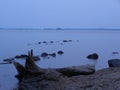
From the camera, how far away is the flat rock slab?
1462cm

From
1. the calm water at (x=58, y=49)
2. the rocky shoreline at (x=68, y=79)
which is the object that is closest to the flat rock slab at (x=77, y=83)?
the rocky shoreline at (x=68, y=79)

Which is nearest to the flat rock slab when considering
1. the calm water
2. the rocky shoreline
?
the rocky shoreline

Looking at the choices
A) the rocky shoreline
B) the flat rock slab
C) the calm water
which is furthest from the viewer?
the calm water

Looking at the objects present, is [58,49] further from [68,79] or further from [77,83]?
[77,83]

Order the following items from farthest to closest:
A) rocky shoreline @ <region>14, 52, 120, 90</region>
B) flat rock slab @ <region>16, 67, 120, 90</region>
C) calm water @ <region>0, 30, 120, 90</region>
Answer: calm water @ <region>0, 30, 120, 90</region> → rocky shoreline @ <region>14, 52, 120, 90</region> → flat rock slab @ <region>16, 67, 120, 90</region>

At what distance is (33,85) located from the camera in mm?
17734

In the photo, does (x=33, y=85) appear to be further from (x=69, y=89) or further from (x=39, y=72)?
(x=69, y=89)

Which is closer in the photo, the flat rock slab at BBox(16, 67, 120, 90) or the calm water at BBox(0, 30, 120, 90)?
the flat rock slab at BBox(16, 67, 120, 90)

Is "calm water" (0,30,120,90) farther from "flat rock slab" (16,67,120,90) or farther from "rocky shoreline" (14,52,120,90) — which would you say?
"flat rock slab" (16,67,120,90)

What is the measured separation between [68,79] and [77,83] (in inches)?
52.6

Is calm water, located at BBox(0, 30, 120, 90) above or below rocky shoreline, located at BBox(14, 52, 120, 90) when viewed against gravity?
below

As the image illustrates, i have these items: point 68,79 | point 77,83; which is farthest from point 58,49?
point 77,83

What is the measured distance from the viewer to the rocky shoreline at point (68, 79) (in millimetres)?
15031

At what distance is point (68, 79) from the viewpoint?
1756cm
